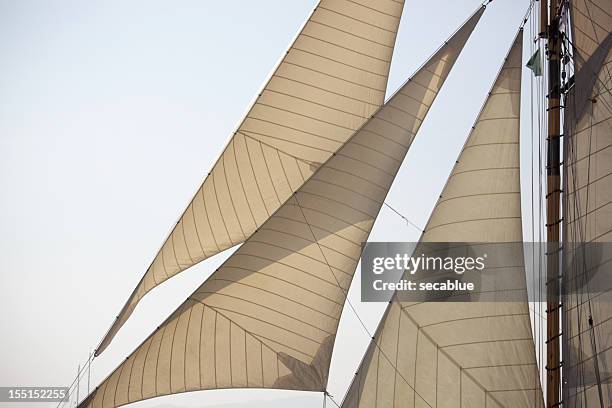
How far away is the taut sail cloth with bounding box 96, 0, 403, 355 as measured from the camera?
49.9ft

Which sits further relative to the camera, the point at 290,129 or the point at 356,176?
the point at 290,129

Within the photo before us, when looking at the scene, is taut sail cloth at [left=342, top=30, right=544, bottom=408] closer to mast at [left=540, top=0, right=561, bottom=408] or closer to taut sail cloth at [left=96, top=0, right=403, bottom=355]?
mast at [left=540, top=0, right=561, bottom=408]

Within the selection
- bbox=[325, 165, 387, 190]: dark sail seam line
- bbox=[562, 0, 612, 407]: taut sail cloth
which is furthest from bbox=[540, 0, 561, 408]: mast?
bbox=[325, 165, 387, 190]: dark sail seam line

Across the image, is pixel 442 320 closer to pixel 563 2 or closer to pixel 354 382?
pixel 354 382

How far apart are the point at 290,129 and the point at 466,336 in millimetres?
4054

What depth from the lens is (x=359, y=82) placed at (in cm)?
1602

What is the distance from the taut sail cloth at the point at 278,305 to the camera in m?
14.5

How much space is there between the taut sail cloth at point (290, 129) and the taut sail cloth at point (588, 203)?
10.0 feet

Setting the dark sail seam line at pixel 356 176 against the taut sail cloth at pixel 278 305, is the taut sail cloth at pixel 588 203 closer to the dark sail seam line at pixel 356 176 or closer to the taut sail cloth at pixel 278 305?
the dark sail seam line at pixel 356 176

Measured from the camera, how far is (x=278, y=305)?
47.9 ft

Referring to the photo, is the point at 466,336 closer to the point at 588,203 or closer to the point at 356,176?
the point at 588,203

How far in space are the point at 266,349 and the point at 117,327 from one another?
2125 millimetres

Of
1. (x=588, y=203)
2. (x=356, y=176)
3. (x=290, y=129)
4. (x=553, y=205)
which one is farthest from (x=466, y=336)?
(x=290, y=129)

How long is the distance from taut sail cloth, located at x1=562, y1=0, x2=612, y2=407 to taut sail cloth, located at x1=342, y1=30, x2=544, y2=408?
65cm
